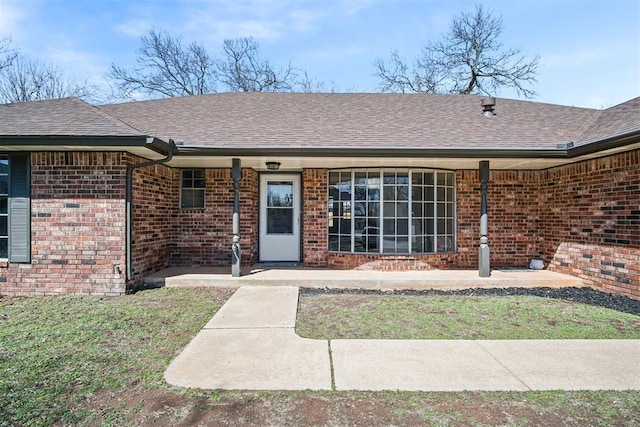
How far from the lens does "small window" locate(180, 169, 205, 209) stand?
324 inches

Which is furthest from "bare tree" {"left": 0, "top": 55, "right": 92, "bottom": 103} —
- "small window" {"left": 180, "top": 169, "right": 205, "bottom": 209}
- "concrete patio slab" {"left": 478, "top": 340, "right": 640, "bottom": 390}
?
"concrete patio slab" {"left": 478, "top": 340, "right": 640, "bottom": 390}

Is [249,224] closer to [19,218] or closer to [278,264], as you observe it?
[278,264]

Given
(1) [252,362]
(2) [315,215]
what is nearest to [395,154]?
(2) [315,215]

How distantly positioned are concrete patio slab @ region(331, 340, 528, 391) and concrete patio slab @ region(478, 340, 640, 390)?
18 cm

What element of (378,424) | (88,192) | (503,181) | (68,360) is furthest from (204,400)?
(503,181)

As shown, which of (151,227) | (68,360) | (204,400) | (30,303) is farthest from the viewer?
(151,227)

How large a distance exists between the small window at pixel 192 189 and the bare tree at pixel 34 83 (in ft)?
58.9

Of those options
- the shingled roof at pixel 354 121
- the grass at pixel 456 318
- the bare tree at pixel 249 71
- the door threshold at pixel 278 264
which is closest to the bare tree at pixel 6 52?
the bare tree at pixel 249 71

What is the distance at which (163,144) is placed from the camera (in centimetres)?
585

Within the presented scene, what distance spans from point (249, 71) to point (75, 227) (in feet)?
63.7

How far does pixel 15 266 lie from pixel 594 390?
792cm

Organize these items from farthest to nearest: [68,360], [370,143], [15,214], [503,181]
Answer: [503,181] < [370,143] < [15,214] < [68,360]

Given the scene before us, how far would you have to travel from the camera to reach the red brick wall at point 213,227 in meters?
8.13

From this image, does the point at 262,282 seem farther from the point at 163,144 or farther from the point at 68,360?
the point at 68,360
